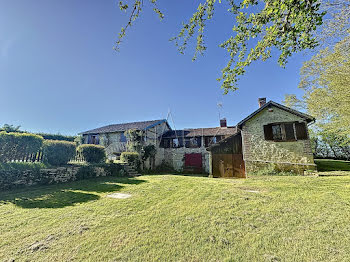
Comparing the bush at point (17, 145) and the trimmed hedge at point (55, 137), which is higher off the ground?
the trimmed hedge at point (55, 137)

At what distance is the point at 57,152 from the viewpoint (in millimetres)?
8422

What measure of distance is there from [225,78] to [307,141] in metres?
9.90

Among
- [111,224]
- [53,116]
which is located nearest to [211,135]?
[111,224]

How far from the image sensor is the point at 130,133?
1534cm

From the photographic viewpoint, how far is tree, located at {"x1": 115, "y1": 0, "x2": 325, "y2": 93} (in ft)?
8.25

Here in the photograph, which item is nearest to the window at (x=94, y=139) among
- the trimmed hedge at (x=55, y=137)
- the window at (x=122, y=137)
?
the trimmed hedge at (x=55, y=137)

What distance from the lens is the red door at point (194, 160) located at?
17.7 m

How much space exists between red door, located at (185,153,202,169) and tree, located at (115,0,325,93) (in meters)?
14.9

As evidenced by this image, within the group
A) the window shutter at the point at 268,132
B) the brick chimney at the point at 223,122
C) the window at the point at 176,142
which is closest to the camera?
the window shutter at the point at 268,132

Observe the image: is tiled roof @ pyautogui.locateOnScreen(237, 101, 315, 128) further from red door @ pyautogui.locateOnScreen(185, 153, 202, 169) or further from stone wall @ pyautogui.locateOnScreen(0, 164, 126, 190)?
stone wall @ pyautogui.locateOnScreen(0, 164, 126, 190)

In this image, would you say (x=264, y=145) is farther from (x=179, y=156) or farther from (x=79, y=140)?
(x=79, y=140)

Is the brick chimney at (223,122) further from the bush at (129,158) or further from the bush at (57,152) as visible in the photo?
the bush at (57,152)

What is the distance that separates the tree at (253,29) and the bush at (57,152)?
8243mm

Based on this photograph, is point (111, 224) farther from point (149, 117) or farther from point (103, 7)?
point (149, 117)
